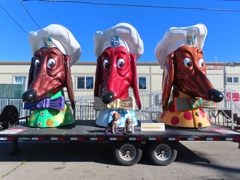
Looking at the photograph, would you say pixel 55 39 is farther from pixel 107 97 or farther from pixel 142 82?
pixel 142 82

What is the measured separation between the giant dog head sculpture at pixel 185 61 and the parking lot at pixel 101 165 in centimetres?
175

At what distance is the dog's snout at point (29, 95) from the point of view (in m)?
4.69

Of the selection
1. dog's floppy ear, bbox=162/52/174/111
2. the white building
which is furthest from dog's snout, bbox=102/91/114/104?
the white building

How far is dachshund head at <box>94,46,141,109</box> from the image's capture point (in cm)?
524

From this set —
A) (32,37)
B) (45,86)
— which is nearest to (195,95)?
(45,86)

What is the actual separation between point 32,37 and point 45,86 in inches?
71.0

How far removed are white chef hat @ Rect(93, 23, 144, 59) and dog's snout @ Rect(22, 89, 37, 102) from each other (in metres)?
2.35

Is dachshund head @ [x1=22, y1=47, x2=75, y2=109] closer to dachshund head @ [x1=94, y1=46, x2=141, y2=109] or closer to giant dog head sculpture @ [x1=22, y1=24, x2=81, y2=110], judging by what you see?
giant dog head sculpture @ [x1=22, y1=24, x2=81, y2=110]

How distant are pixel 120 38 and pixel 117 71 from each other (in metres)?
1.10

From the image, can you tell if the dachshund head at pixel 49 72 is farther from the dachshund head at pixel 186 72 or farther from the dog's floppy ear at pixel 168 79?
the dachshund head at pixel 186 72

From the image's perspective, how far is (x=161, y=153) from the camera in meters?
4.62

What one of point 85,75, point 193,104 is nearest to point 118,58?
point 193,104

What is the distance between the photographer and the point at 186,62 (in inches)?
215

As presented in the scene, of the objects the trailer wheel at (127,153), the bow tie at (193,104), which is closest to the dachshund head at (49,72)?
the trailer wheel at (127,153)
